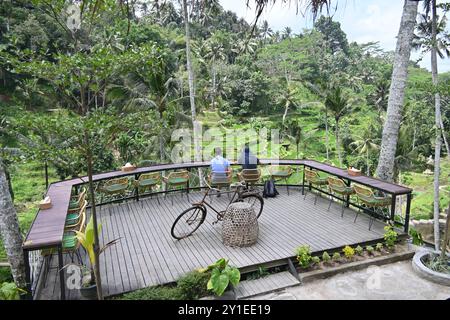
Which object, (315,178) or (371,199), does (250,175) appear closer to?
(315,178)

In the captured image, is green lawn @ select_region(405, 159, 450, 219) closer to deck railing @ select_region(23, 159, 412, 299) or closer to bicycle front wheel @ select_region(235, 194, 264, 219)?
deck railing @ select_region(23, 159, 412, 299)

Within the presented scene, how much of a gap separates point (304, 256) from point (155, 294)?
2.22 meters

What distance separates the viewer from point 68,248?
4.34 metres

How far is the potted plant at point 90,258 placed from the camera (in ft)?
11.9

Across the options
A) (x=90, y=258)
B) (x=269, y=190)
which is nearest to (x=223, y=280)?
(x=90, y=258)

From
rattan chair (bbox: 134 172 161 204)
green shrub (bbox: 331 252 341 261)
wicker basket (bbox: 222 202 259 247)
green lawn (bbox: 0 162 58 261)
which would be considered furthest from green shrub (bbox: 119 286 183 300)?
green lawn (bbox: 0 162 58 261)

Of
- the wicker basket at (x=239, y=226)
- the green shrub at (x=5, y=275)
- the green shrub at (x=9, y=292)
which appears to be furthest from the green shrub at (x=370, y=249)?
the green shrub at (x=5, y=275)

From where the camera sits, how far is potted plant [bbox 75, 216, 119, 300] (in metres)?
3.62

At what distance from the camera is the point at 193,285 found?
406cm

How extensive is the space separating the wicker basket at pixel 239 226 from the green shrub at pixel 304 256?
2.65 ft

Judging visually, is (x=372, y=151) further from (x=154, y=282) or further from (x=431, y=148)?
(x=154, y=282)

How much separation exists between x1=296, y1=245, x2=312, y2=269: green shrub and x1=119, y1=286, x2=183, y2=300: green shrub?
1.88 m

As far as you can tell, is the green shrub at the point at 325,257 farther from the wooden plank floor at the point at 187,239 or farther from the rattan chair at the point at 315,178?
the rattan chair at the point at 315,178
